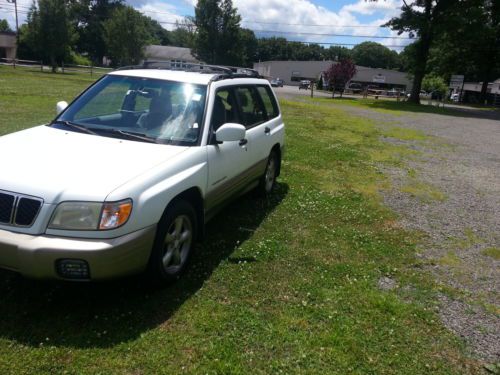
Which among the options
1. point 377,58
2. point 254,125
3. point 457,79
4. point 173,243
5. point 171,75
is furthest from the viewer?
point 377,58

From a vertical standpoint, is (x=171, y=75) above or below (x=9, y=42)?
below

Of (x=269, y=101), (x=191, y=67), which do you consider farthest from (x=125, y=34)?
(x=191, y=67)

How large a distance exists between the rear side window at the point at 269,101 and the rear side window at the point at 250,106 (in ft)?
0.49

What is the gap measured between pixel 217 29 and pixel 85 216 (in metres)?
72.4

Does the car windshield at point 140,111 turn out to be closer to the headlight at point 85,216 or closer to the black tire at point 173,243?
the black tire at point 173,243

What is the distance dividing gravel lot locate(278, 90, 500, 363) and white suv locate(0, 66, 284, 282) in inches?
98.1

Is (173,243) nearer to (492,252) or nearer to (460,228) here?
(492,252)

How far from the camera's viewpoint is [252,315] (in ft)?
11.8

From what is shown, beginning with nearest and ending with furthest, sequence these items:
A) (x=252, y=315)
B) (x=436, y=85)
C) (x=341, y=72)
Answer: (x=252, y=315)
(x=341, y=72)
(x=436, y=85)

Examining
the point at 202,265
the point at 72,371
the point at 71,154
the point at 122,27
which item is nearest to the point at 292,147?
the point at 202,265

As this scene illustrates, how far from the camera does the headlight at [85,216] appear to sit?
3.02 metres

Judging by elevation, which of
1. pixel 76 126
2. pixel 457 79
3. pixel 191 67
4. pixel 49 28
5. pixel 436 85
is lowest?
pixel 76 126

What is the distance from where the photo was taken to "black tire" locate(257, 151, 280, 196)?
6441 mm

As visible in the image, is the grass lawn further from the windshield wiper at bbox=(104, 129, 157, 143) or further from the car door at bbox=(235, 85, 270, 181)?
the windshield wiper at bbox=(104, 129, 157, 143)
